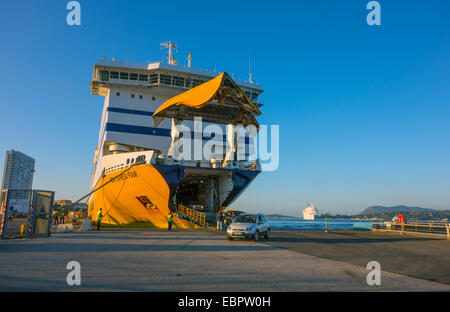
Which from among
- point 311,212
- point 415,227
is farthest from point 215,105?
point 311,212

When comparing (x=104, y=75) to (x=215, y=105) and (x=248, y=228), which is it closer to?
(x=215, y=105)

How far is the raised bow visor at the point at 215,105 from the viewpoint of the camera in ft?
56.3

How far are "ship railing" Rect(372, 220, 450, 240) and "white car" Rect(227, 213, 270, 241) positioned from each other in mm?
11715

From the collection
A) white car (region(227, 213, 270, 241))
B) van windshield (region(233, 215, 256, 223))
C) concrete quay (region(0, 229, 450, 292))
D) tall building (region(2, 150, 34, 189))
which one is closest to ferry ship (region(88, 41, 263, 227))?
van windshield (region(233, 215, 256, 223))

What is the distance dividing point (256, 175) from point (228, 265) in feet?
48.1

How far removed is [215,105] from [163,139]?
263 inches

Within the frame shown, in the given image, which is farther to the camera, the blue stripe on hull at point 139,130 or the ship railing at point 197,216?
the blue stripe on hull at point 139,130

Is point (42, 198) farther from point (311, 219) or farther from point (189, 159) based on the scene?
point (311, 219)

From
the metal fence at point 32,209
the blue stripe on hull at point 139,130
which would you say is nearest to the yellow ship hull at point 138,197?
the blue stripe on hull at point 139,130

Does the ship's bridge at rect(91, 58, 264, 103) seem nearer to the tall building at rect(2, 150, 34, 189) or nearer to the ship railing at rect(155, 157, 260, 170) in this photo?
the ship railing at rect(155, 157, 260, 170)

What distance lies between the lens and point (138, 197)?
63.1 feet

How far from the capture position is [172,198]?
19.0 meters

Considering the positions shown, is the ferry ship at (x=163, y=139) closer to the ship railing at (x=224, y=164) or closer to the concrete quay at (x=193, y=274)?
the ship railing at (x=224, y=164)
